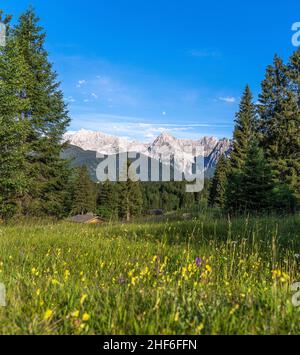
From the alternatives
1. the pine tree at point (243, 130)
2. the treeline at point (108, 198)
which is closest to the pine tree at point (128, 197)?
the treeline at point (108, 198)

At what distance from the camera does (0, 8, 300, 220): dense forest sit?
1845cm

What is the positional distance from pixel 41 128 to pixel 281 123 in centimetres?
2826

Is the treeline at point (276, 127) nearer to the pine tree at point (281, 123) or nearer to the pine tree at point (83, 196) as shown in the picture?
the pine tree at point (281, 123)

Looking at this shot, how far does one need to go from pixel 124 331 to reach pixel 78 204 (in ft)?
260

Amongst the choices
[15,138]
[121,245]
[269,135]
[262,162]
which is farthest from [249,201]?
[269,135]

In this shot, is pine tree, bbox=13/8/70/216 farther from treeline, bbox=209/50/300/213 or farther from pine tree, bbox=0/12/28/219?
treeline, bbox=209/50/300/213

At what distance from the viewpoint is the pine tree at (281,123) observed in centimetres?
3498

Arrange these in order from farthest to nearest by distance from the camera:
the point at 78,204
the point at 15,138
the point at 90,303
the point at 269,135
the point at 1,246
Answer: the point at 78,204 → the point at 269,135 → the point at 15,138 → the point at 1,246 → the point at 90,303

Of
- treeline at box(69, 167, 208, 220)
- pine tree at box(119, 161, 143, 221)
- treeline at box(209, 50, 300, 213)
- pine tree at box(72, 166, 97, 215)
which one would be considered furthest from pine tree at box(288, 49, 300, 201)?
pine tree at box(72, 166, 97, 215)

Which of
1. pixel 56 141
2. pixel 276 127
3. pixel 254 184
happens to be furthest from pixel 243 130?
pixel 56 141

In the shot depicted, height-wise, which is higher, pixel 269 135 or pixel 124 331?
pixel 269 135
